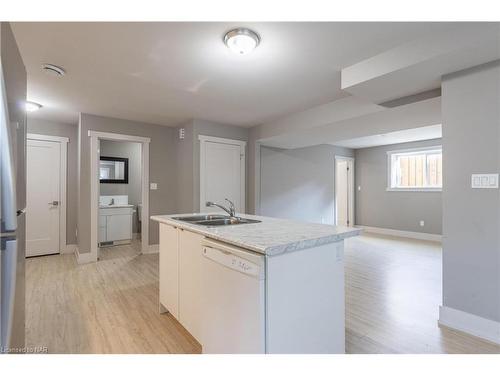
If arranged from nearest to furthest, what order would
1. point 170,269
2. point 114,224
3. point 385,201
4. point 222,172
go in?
1. point 170,269
2. point 222,172
3. point 114,224
4. point 385,201

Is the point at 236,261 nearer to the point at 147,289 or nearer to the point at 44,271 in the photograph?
the point at 147,289

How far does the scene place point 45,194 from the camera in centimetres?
441

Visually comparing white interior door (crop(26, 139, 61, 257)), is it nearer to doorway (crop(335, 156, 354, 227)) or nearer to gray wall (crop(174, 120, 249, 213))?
gray wall (crop(174, 120, 249, 213))

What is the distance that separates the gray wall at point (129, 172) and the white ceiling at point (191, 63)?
2033 millimetres

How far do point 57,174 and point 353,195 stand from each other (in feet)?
22.6

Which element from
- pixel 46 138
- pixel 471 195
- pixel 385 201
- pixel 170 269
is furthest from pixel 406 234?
pixel 46 138

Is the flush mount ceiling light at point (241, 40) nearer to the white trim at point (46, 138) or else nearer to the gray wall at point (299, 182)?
the gray wall at point (299, 182)

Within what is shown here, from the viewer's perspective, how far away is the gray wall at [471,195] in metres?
1.93

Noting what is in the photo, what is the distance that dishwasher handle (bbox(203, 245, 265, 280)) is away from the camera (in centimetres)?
121

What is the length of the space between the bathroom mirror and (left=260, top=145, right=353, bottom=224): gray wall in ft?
10.6

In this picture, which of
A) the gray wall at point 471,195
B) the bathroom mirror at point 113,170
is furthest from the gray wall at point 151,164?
the gray wall at point 471,195

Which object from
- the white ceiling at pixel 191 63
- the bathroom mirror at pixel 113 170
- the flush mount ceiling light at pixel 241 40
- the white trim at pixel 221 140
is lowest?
the bathroom mirror at pixel 113 170

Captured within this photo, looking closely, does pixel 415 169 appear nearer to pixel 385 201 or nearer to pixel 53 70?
pixel 385 201

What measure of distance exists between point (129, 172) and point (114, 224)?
1.39 metres
